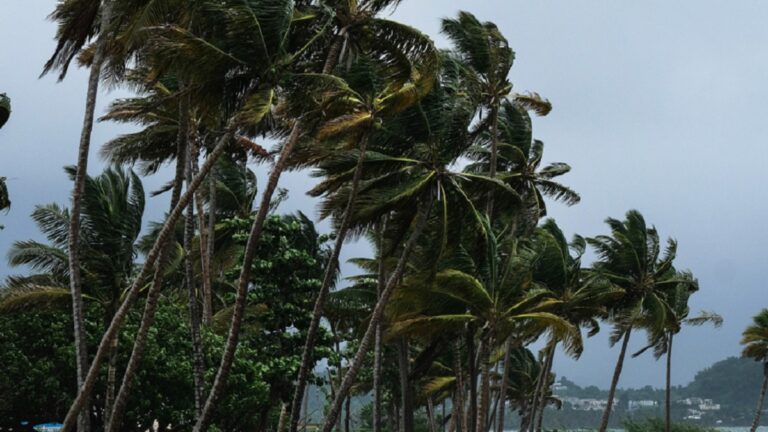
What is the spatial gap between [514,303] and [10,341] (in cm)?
1512

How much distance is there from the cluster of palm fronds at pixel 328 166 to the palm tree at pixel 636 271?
14.4ft

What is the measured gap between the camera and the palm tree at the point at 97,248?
22.4 meters

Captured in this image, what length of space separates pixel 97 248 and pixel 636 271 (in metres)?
25.2

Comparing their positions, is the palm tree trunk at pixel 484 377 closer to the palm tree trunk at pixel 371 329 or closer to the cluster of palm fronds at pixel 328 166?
the cluster of palm fronds at pixel 328 166

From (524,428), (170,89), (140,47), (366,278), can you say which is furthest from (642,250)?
(140,47)

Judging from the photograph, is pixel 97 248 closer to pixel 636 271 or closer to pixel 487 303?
pixel 487 303

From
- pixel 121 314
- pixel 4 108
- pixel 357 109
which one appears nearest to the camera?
pixel 4 108

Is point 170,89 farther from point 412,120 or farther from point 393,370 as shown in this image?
point 393,370

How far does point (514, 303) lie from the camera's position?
27500mm

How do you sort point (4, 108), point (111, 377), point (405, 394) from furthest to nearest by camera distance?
point (405, 394) → point (111, 377) → point (4, 108)

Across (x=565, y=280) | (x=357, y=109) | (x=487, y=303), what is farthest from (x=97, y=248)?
(x=565, y=280)

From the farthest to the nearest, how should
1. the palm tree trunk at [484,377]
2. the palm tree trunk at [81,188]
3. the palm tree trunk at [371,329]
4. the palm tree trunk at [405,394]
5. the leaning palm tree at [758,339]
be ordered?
the leaning palm tree at [758,339], the palm tree trunk at [405,394], the palm tree trunk at [484,377], the palm tree trunk at [371,329], the palm tree trunk at [81,188]

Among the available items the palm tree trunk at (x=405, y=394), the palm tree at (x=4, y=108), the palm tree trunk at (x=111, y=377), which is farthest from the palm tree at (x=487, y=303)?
the palm tree at (x=4, y=108)

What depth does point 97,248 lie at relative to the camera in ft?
74.0
